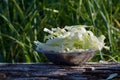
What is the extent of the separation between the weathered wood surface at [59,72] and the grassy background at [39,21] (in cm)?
66

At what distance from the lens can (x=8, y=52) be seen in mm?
Answer: 2133

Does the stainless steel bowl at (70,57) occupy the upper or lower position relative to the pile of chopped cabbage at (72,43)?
lower

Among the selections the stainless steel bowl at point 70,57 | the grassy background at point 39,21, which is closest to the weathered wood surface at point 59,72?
the stainless steel bowl at point 70,57

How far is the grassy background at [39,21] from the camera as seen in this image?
203 centimetres

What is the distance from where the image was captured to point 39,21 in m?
2.11

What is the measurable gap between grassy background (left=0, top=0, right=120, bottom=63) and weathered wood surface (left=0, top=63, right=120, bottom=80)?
0.66 meters

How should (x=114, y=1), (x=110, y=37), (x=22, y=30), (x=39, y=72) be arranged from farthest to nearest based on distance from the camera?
(x=114, y=1) → (x=22, y=30) → (x=110, y=37) → (x=39, y=72)

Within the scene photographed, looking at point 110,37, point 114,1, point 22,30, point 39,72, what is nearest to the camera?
point 39,72

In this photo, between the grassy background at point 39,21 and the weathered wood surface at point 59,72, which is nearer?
the weathered wood surface at point 59,72

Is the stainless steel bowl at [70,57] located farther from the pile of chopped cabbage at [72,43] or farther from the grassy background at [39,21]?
the grassy background at [39,21]

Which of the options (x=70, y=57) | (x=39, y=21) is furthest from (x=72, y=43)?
(x=39, y=21)

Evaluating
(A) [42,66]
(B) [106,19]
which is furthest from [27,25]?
(A) [42,66]

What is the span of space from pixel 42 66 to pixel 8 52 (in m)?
0.82

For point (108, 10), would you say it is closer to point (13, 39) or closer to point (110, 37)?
point (110, 37)
